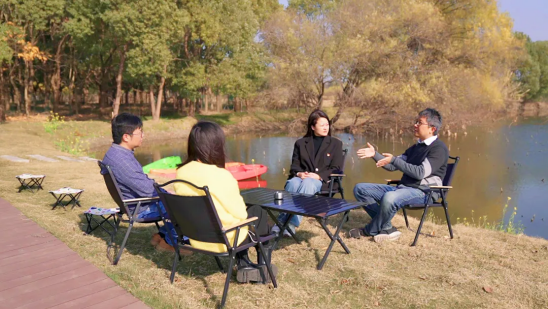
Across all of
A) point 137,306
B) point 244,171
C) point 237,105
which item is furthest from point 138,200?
point 237,105

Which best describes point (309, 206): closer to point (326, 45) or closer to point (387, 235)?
point (387, 235)

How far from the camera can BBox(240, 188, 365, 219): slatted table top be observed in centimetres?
412

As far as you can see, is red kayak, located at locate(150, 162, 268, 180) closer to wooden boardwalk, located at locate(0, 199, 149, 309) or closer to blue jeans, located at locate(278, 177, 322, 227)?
blue jeans, located at locate(278, 177, 322, 227)

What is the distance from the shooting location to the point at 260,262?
4062 millimetres

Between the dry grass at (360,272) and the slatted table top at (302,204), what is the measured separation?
23.9 inches

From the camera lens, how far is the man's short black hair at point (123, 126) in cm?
482

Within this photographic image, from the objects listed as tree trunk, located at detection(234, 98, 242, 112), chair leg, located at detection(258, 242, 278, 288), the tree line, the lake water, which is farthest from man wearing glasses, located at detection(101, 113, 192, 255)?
tree trunk, located at detection(234, 98, 242, 112)

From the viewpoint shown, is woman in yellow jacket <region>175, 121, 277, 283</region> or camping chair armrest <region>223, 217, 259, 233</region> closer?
camping chair armrest <region>223, 217, 259, 233</region>

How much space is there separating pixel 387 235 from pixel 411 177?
752 mm

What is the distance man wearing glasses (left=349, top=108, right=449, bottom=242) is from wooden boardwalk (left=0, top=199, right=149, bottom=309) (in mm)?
2874

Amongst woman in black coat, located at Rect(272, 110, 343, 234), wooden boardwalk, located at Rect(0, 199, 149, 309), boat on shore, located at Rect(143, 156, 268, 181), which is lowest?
boat on shore, located at Rect(143, 156, 268, 181)

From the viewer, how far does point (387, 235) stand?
5.29 m

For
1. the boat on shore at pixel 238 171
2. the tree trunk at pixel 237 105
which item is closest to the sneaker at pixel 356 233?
the boat on shore at pixel 238 171

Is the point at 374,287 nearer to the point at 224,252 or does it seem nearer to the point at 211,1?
the point at 224,252
